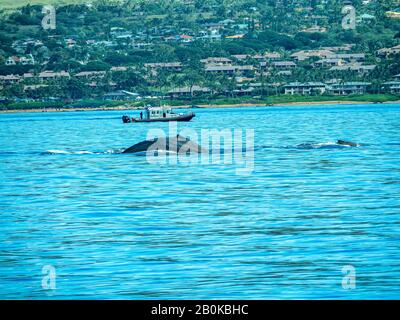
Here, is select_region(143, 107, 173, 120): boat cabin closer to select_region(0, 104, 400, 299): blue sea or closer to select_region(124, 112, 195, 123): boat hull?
select_region(124, 112, 195, 123): boat hull

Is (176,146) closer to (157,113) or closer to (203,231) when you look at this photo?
(203,231)

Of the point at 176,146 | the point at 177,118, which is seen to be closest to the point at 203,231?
the point at 176,146

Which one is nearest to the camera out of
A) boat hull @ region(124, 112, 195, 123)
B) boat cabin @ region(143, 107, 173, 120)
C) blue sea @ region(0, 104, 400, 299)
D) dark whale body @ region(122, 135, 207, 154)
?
blue sea @ region(0, 104, 400, 299)

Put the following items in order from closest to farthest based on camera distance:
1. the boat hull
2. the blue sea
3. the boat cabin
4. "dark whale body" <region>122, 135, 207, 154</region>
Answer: the blue sea
"dark whale body" <region>122, 135, 207, 154</region>
the boat hull
the boat cabin

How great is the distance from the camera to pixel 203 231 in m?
32.2

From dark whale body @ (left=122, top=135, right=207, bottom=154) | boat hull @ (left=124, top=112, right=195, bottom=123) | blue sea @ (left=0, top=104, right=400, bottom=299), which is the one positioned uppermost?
blue sea @ (left=0, top=104, right=400, bottom=299)

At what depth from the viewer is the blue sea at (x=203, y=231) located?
2447 cm

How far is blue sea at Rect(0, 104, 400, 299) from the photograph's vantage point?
24.5 metres

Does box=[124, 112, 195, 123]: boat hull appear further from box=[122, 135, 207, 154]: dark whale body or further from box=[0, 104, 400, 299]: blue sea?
box=[0, 104, 400, 299]: blue sea

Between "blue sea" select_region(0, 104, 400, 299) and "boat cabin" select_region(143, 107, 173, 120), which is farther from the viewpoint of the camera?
"boat cabin" select_region(143, 107, 173, 120)

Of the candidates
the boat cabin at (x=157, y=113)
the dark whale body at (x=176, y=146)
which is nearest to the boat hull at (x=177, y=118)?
the boat cabin at (x=157, y=113)

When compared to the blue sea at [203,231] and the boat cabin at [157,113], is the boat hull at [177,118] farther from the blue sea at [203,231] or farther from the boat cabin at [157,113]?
the blue sea at [203,231]

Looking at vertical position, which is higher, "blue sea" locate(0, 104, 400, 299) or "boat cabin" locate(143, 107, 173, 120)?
"blue sea" locate(0, 104, 400, 299)

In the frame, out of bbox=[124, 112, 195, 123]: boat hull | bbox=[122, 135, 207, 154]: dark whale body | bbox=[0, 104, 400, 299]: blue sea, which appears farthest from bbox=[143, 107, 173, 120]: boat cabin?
bbox=[0, 104, 400, 299]: blue sea
